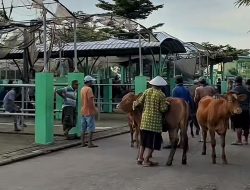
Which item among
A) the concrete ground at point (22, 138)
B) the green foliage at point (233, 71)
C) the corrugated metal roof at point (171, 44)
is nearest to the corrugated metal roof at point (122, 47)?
the corrugated metal roof at point (171, 44)

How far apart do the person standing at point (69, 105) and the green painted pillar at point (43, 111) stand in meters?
0.83

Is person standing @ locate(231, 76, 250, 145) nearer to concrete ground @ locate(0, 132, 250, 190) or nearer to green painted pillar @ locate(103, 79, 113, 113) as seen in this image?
concrete ground @ locate(0, 132, 250, 190)

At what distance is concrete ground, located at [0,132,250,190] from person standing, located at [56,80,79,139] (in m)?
1.64

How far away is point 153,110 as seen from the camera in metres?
9.65

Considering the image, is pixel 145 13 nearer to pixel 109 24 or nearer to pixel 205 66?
pixel 205 66

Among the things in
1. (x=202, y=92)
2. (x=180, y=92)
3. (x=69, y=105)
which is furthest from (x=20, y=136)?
(x=202, y=92)

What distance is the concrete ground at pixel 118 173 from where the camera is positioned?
26.1ft

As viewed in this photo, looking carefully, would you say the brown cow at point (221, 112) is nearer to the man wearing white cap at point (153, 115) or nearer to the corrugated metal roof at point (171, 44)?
the man wearing white cap at point (153, 115)

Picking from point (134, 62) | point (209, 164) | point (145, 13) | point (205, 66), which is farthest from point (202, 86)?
point (145, 13)

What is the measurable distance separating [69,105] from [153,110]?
4384mm

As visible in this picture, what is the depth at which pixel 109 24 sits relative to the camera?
1616 cm

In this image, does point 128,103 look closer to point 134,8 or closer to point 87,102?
point 87,102

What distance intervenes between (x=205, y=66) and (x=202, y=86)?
17759mm

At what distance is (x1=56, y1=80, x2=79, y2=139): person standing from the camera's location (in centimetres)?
1341
